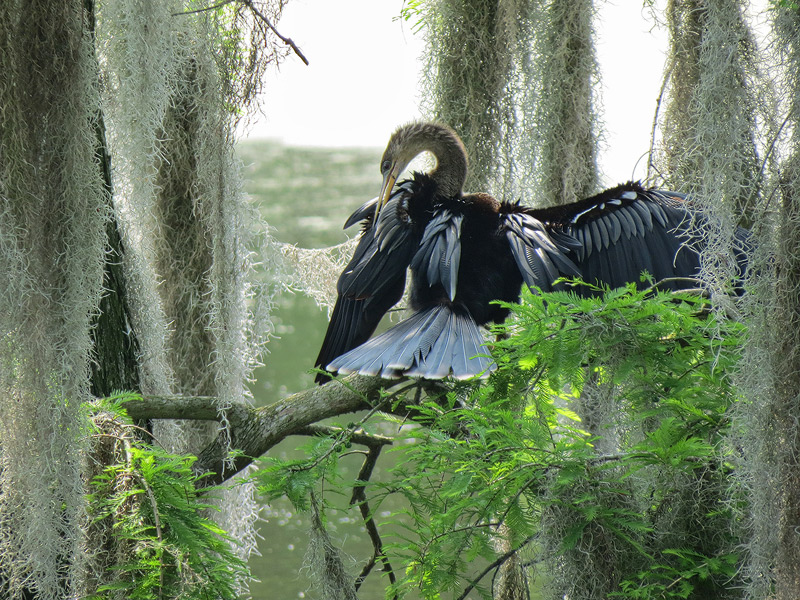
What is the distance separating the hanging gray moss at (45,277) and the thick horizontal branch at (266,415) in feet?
1.66

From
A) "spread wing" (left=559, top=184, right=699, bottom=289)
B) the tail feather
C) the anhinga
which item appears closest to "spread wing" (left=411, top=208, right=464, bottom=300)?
the anhinga

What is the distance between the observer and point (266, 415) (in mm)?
2199

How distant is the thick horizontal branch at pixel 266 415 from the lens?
2.11 metres

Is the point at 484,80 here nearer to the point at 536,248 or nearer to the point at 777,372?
the point at 536,248

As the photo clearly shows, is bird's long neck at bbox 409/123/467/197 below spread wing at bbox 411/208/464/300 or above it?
above

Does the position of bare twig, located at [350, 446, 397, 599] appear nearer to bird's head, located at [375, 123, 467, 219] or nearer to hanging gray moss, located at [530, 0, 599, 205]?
bird's head, located at [375, 123, 467, 219]

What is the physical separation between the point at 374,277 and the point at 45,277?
1090mm

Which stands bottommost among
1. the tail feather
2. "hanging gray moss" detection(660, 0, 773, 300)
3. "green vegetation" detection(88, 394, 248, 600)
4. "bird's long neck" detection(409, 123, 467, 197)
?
"green vegetation" detection(88, 394, 248, 600)

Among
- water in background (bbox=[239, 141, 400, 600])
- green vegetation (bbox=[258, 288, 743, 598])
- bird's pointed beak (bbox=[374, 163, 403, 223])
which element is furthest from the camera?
water in background (bbox=[239, 141, 400, 600])

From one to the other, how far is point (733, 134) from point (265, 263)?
1581 mm

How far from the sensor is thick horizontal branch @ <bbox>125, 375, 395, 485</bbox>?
2.11 meters

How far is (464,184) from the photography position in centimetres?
301

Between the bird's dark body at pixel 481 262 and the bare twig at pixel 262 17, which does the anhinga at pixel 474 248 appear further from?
the bare twig at pixel 262 17

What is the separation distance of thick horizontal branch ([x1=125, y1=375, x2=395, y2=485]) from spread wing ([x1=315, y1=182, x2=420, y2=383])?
1.32 feet
